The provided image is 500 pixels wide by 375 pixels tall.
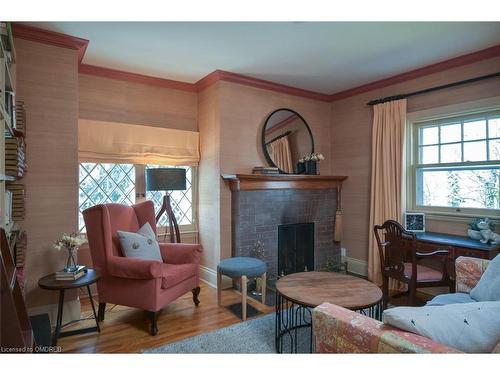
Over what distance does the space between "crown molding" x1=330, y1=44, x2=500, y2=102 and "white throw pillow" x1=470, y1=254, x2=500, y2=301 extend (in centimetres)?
209

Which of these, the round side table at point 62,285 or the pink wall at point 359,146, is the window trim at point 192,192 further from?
the pink wall at point 359,146

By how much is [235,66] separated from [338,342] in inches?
114

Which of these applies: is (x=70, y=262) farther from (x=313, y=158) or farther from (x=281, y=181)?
(x=313, y=158)

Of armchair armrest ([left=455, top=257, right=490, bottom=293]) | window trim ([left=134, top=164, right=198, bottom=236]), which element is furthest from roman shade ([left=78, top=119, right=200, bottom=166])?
armchair armrest ([left=455, top=257, right=490, bottom=293])

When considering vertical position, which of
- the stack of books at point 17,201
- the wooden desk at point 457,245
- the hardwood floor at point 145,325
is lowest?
the hardwood floor at point 145,325

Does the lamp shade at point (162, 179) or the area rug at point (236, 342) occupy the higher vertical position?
the lamp shade at point (162, 179)

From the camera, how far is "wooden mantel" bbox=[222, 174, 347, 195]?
11.7ft

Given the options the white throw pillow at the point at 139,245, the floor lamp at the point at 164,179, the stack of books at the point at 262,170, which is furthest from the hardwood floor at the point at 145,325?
the stack of books at the point at 262,170


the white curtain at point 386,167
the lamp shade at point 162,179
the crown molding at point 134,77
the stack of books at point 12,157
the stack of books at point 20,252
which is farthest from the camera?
the white curtain at point 386,167

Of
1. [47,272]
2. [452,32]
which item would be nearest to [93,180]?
[47,272]

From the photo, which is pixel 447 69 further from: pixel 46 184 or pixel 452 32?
pixel 46 184

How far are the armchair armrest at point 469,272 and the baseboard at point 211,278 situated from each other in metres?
2.30

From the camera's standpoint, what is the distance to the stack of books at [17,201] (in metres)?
2.26

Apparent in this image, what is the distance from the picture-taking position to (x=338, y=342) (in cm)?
130
